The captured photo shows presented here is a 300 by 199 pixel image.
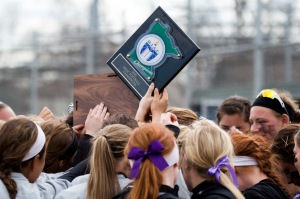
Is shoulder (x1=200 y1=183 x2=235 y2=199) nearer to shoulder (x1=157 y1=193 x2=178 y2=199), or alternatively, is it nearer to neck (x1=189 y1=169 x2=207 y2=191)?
neck (x1=189 y1=169 x2=207 y2=191)

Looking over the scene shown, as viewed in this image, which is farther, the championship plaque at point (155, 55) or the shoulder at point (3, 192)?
the championship plaque at point (155, 55)

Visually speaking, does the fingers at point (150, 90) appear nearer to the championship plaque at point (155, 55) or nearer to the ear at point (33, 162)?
the championship plaque at point (155, 55)

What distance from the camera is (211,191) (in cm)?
177

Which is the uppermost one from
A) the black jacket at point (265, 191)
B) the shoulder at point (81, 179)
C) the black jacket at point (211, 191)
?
the black jacket at point (211, 191)

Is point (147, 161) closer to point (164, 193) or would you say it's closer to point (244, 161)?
point (164, 193)

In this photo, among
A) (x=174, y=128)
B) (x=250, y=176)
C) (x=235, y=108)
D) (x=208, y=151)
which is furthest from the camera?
(x=235, y=108)

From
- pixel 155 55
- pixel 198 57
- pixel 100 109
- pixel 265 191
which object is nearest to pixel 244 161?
pixel 265 191

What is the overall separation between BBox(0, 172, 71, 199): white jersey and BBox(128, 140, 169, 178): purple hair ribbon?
2.29 feet

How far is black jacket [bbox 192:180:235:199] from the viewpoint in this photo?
1723 millimetres

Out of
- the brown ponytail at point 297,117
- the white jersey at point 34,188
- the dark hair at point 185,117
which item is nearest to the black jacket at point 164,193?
the white jersey at point 34,188

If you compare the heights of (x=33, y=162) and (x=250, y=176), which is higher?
(x=33, y=162)

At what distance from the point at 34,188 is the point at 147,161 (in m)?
0.79

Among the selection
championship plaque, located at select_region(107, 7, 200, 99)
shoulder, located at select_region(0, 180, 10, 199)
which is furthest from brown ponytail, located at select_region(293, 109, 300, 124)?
shoulder, located at select_region(0, 180, 10, 199)

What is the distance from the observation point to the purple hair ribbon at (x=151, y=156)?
1599 millimetres
